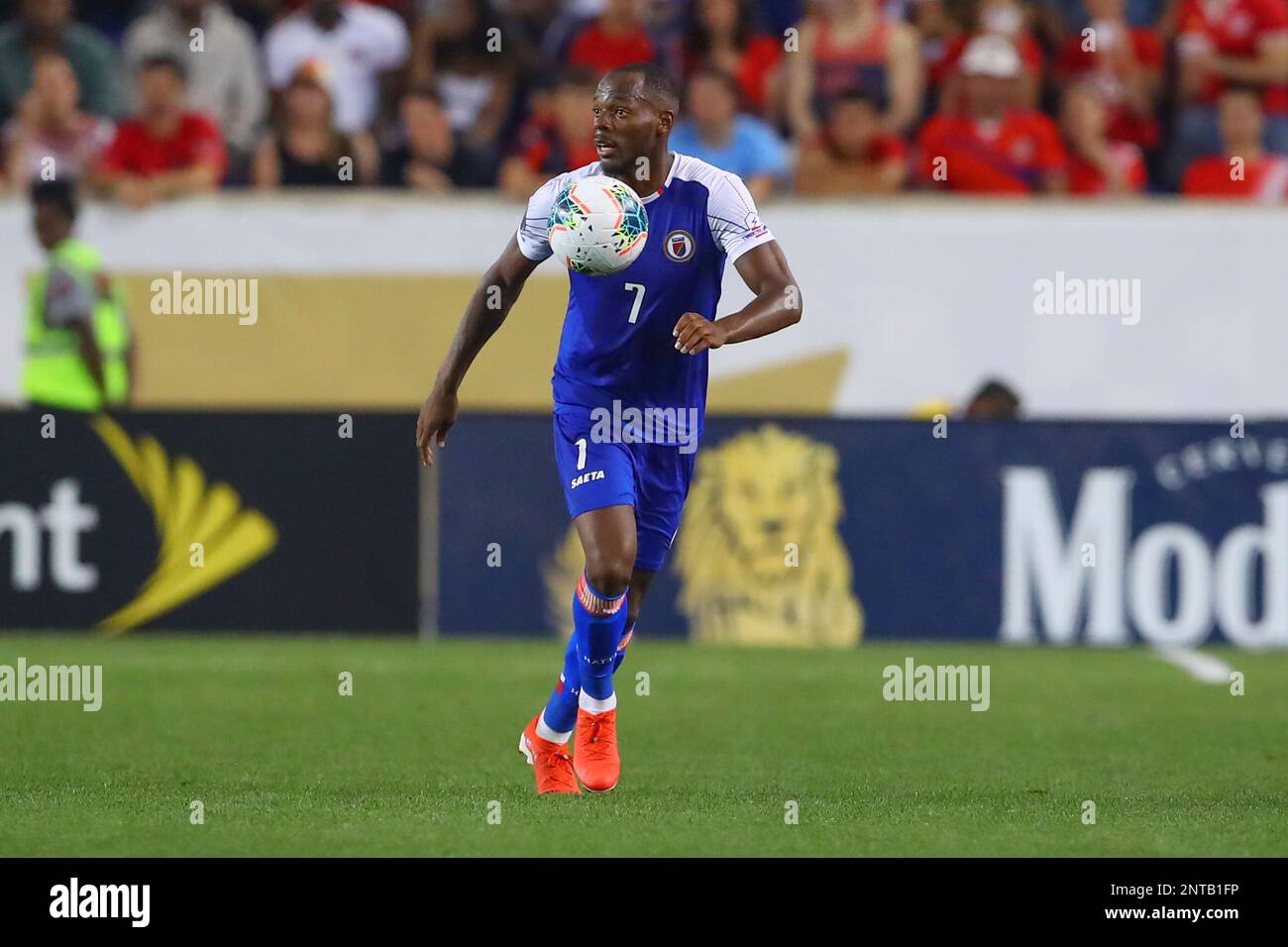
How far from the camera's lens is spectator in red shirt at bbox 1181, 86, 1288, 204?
1584 centimetres

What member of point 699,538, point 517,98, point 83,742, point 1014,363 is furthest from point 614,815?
point 517,98

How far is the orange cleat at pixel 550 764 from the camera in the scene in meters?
8.11

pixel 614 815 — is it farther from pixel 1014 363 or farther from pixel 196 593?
pixel 1014 363

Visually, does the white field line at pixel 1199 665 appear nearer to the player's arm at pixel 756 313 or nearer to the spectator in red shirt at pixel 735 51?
the player's arm at pixel 756 313

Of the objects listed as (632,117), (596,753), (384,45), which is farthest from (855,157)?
(596,753)

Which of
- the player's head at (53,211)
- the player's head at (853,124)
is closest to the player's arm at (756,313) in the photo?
the player's head at (853,124)

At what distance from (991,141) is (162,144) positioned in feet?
19.1

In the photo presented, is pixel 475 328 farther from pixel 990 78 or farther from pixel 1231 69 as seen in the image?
pixel 1231 69

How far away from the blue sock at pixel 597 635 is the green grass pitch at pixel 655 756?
390 millimetres

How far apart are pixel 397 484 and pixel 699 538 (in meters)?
1.84

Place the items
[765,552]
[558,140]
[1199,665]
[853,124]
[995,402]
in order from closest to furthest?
[1199,665]
[765,552]
[995,402]
[558,140]
[853,124]

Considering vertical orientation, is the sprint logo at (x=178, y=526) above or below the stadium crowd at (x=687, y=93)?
below

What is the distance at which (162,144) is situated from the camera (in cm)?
1614

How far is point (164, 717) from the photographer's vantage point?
1022cm
